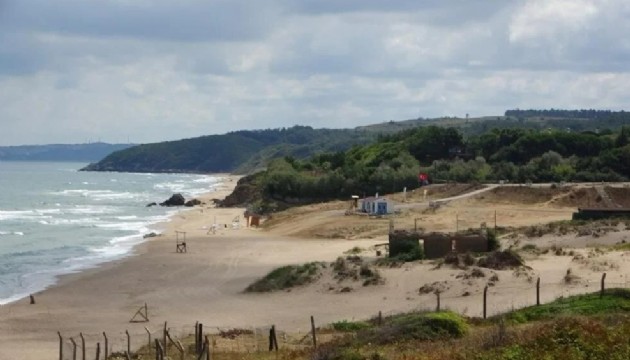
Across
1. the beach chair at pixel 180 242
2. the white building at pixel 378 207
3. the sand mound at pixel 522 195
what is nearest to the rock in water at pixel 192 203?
the beach chair at pixel 180 242

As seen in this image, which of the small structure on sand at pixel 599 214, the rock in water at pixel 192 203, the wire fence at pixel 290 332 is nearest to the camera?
the wire fence at pixel 290 332

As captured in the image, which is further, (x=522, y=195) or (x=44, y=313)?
(x=522, y=195)

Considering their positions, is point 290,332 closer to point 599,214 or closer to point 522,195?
point 599,214

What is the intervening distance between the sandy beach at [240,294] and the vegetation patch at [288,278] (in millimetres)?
649

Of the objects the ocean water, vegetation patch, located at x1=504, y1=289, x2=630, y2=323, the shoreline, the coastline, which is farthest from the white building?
vegetation patch, located at x1=504, y1=289, x2=630, y2=323

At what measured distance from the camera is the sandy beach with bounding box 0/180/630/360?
29.6 meters

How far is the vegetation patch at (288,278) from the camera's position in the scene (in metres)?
36.2

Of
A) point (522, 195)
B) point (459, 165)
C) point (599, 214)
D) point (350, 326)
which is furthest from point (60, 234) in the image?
point (350, 326)

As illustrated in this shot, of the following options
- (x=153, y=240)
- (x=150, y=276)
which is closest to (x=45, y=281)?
(x=150, y=276)

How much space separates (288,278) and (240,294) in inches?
83.1

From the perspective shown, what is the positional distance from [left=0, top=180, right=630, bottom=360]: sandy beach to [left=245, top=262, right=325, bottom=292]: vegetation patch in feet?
2.13

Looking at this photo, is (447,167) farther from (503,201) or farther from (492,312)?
(492,312)

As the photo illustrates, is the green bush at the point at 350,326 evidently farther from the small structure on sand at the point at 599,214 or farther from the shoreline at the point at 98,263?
the small structure on sand at the point at 599,214

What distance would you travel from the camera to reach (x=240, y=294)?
121 feet
